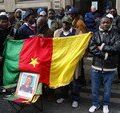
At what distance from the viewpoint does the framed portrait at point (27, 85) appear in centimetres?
827

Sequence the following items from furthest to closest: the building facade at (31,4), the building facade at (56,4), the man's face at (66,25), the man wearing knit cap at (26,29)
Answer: the building facade at (31,4) < the building facade at (56,4) < the man wearing knit cap at (26,29) < the man's face at (66,25)

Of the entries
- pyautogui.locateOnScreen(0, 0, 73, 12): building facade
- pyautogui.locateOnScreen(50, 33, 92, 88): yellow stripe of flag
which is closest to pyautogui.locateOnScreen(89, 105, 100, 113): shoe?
pyautogui.locateOnScreen(50, 33, 92, 88): yellow stripe of flag

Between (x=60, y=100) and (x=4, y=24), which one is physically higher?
(x=4, y=24)

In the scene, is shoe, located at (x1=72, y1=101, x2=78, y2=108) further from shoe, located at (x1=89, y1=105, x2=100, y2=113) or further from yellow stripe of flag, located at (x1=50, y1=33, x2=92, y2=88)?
yellow stripe of flag, located at (x1=50, y1=33, x2=92, y2=88)

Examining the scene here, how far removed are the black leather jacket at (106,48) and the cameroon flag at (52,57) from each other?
1.12 feet

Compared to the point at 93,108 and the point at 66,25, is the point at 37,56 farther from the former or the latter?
the point at 93,108

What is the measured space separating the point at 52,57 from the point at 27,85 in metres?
0.73

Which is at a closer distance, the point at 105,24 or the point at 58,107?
the point at 105,24

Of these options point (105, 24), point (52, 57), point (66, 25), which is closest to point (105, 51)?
point (105, 24)

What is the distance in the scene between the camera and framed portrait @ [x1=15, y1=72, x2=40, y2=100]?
8273 millimetres

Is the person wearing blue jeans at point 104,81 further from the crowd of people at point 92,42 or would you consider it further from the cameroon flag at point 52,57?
the cameroon flag at point 52,57

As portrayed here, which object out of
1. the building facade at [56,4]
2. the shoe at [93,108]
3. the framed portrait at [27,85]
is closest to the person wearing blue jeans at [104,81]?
the shoe at [93,108]

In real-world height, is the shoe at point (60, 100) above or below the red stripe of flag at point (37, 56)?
below

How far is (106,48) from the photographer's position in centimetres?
788
